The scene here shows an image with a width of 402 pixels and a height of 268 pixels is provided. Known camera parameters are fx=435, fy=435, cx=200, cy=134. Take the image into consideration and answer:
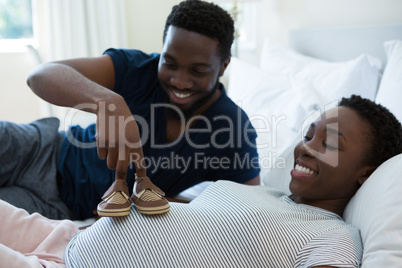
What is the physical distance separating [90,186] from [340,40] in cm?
138

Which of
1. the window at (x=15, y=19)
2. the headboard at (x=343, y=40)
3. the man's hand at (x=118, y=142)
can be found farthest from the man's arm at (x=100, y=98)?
the window at (x=15, y=19)

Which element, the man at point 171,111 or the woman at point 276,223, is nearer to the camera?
the woman at point 276,223

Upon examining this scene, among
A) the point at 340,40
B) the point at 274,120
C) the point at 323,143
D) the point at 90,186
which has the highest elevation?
the point at 340,40

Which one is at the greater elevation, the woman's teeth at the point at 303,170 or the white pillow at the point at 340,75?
the white pillow at the point at 340,75

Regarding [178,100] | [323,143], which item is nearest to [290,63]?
[178,100]

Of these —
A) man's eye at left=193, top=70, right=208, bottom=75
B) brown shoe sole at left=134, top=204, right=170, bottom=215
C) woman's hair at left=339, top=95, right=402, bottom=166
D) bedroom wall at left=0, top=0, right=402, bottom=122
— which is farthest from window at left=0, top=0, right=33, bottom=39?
woman's hair at left=339, top=95, right=402, bottom=166

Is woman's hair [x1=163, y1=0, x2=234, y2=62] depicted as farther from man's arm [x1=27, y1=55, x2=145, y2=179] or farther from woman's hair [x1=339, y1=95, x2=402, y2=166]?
woman's hair [x1=339, y1=95, x2=402, y2=166]

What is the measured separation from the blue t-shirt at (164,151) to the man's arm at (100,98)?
97 millimetres

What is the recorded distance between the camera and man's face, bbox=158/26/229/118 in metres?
1.30

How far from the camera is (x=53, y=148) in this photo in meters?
1.56

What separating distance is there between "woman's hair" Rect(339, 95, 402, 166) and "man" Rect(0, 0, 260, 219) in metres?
0.46

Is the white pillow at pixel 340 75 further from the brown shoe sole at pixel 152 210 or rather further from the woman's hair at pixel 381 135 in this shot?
the brown shoe sole at pixel 152 210

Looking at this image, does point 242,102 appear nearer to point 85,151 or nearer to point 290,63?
point 290,63

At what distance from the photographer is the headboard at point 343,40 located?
1873mm
